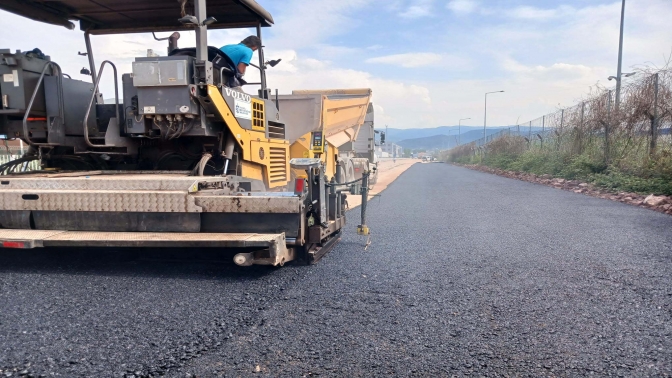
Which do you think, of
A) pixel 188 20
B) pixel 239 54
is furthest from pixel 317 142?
pixel 188 20

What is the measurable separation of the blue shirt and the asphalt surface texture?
2.11 metres

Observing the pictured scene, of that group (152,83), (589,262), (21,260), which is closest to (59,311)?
(21,260)

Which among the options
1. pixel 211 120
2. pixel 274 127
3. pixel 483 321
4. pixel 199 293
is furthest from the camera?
pixel 274 127

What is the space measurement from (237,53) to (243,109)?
728mm

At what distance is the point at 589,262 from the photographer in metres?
4.80

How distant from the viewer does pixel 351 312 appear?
11.0ft

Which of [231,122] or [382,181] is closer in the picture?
[231,122]

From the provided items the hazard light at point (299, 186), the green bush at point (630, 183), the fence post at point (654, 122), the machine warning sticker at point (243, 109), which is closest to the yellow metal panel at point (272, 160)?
the machine warning sticker at point (243, 109)

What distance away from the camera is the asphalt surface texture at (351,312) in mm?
2562

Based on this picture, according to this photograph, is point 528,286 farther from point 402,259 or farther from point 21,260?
point 21,260

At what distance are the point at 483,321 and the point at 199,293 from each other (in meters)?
2.01

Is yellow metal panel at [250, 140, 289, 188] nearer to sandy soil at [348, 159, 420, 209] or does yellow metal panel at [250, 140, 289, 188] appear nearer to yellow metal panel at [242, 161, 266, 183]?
yellow metal panel at [242, 161, 266, 183]

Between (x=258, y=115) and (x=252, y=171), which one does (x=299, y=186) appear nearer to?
(x=252, y=171)

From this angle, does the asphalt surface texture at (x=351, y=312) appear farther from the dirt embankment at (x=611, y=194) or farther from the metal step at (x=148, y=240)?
the dirt embankment at (x=611, y=194)
